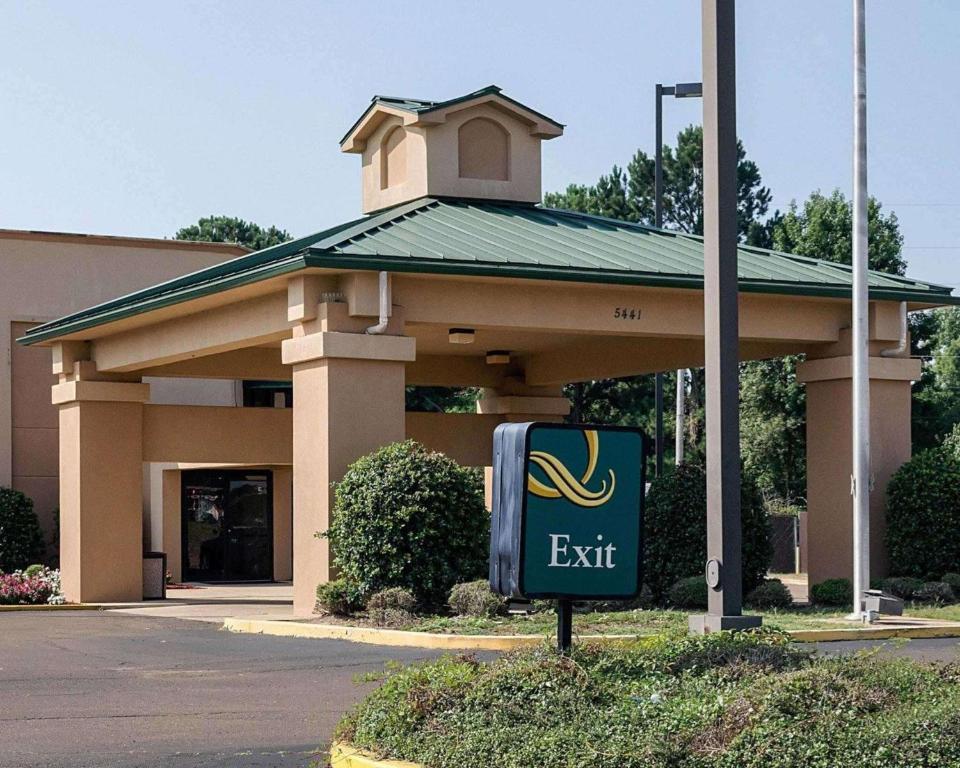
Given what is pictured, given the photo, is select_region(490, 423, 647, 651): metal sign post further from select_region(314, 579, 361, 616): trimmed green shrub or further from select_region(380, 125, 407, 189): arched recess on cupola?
select_region(380, 125, 407, 189): arched recess on cupola

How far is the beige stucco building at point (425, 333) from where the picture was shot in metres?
20.6

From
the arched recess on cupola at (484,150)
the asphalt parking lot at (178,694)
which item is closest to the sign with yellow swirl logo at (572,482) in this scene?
the asphalt parking lot at (178,694)

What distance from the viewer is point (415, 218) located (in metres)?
23.2

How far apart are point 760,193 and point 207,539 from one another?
1667 inches

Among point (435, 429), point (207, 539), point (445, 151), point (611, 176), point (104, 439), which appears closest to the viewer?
point (445, 151)

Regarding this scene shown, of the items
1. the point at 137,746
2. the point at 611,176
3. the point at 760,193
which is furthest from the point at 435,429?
the point at 760,193

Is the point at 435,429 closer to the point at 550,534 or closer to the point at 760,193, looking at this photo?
the point at 550,534

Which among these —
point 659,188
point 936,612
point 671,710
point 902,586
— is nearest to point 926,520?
point 902,586

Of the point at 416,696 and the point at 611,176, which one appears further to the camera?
the point at 611,176

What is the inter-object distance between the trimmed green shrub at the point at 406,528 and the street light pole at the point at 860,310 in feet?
16.1

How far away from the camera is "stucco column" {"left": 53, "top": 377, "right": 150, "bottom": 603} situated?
27453 mm

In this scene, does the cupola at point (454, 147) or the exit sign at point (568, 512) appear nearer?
the exit sign at point (568, 512)

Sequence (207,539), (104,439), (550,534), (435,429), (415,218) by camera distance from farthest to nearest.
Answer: (207,539) → (435,429) → (104,439) → (415,218) → (550,534)

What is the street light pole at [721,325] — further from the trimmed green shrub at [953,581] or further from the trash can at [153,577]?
the trash can at [153,577]
